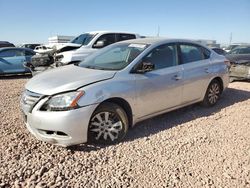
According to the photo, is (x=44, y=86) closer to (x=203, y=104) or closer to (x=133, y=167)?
(x=133, y=167)

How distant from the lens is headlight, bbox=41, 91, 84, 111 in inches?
140

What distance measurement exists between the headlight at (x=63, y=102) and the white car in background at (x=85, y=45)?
4.71 m

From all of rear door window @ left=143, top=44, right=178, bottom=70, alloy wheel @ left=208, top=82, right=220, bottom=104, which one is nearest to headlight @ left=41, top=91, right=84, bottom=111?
rear door window @ left=143, top=44, right=178, bottom=70

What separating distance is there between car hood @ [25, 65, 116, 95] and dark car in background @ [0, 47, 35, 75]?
8.22m

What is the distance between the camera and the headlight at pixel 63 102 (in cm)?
355

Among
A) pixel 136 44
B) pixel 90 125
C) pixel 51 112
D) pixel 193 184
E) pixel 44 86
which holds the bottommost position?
pixel 193 184

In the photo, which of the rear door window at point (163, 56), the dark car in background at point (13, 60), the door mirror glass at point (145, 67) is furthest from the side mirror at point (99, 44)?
the door mirror glass at point (145, 67)

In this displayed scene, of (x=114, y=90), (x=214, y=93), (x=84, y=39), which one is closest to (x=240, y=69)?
(x=214, y=93)

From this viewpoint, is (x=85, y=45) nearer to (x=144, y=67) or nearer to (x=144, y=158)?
(x=144, y=67)

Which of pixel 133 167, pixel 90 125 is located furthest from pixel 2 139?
pixel 133 167

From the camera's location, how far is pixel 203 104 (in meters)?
5.87

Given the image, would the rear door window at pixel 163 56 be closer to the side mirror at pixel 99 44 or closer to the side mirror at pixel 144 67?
the side mirror at pixel 144 67

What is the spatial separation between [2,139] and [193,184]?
9.51 feet

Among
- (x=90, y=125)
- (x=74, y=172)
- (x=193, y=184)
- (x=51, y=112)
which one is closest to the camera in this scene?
(x=193, y=184)
